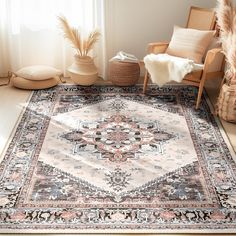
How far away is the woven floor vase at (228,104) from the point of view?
4059 mm

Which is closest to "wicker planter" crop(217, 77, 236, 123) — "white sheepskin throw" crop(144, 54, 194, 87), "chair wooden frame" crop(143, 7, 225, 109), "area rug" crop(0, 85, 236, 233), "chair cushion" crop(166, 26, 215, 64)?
"area rug" crop(0, 85, 236, 233)

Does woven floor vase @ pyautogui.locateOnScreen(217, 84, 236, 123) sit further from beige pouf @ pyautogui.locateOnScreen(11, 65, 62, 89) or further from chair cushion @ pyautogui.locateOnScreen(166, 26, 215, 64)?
beige pouf @ pyautogui.locateOnScreen(11, 65, 62, 89)

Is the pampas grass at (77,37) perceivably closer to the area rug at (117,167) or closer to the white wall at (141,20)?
the white wall at (141,20)

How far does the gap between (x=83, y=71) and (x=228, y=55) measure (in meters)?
1.54

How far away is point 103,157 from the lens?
3.49 meters

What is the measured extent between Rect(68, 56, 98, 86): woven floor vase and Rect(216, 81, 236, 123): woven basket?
55.9 inches

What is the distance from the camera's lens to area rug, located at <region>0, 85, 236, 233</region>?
2.74 m

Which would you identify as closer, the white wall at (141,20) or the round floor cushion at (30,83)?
the round floor cushion at (30,83)

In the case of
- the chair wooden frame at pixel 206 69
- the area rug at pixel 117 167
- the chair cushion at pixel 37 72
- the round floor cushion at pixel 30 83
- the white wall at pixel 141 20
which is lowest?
the area rug at pixel 117 167

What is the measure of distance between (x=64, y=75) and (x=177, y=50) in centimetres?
136

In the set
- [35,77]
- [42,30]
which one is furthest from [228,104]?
[42,30]

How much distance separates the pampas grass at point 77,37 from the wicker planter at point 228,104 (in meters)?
1.49

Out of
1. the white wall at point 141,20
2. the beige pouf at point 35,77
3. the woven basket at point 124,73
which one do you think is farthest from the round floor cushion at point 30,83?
the white wall at point 141,20

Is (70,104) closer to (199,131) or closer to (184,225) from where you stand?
(199,131)
